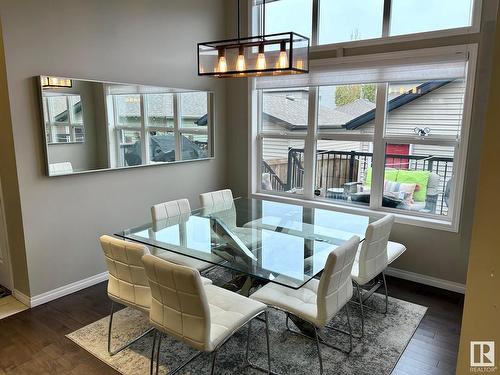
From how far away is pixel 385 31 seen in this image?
366 centimetres

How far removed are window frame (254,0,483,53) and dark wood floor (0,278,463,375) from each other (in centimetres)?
237

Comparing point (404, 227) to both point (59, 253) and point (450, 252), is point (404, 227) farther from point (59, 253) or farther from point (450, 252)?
point (59, 253)

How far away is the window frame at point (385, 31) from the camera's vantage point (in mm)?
3176

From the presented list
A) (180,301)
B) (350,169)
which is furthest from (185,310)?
(350,169)

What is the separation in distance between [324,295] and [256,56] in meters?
1.61

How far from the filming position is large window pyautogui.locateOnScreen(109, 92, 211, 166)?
3688 millimetres

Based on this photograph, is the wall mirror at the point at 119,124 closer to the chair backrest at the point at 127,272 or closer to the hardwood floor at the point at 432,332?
the chair backrest at the point at 127,272

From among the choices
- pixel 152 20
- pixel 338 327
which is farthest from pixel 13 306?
pixel 152 20

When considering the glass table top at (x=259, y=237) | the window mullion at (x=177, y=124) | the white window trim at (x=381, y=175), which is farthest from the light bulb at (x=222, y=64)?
the white window trim at (x=381, y=175)

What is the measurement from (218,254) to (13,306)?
2.04 meters

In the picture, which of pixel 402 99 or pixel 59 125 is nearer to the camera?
pixel 59 125

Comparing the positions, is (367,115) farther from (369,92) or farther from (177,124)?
(177,124)

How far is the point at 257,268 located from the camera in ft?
7.71

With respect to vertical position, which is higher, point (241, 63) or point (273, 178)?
point (241, 63)
